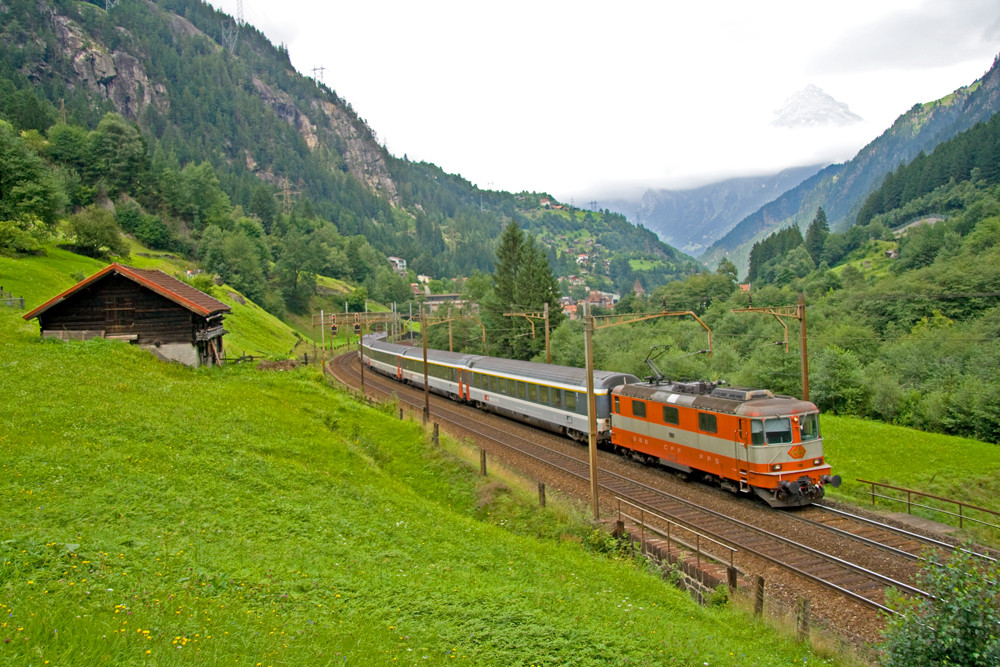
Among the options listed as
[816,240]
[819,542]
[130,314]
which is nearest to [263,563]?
[819,542]

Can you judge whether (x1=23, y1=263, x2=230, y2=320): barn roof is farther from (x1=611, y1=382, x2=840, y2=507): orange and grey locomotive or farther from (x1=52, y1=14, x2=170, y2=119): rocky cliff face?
(x1=52, y1=14, x2=170, y2=119): rocky cliff face

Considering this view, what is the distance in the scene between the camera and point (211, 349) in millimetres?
31219

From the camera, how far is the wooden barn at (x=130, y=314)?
26781 mm

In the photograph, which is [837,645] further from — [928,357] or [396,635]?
[928,357]

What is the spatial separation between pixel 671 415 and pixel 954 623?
49.4ft

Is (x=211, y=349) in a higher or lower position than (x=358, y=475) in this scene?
higher

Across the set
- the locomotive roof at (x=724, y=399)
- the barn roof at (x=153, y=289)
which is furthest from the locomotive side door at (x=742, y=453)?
the barn roof at (x=153, y=289)

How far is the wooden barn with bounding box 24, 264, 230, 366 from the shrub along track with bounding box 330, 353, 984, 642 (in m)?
15.3

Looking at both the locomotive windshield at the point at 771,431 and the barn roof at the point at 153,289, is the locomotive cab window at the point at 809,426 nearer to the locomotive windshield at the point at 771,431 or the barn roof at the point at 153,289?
the locomotive windshield at the point at 771,431

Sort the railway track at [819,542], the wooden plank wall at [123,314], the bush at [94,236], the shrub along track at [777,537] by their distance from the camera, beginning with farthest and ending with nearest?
1. the bush at [94,236]
2. the wooden plank wall at [123,314]
3. the railway track at [819,542]
4. the shrub along track at [777,537]

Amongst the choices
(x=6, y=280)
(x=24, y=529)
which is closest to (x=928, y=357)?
(x=24, y=529)

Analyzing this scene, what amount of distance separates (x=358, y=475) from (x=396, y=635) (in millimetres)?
9703

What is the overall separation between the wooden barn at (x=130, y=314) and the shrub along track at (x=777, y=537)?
15.3 metres

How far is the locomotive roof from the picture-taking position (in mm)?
19250
